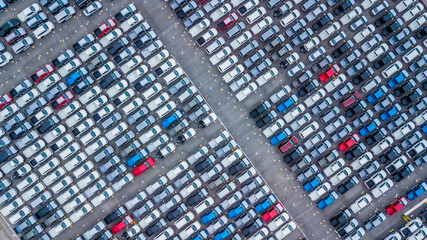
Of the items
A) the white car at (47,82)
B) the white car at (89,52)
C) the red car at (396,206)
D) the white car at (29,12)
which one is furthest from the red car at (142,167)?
the red car at (396,206)

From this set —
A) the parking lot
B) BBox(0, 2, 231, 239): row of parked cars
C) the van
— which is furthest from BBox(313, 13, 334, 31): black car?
BBox(0, 2, 231, 239): row of parked cars

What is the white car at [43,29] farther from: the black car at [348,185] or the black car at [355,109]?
the black car at [348,185]

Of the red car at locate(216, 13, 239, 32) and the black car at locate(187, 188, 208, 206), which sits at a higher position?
the red car at locate(216, 13, 239, 32)

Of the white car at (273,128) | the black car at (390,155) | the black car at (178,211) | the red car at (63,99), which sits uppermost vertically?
the red car at (63,99)

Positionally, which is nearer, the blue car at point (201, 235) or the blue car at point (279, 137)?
the blue car at point (201, 235)

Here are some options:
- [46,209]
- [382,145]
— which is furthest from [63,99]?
[382,145]

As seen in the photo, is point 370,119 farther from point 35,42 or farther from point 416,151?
point 35,42

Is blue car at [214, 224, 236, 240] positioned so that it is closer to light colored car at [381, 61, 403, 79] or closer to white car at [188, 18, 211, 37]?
white car at [188, 18, 211, 37]

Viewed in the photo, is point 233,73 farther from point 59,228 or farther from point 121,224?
point 59,228
